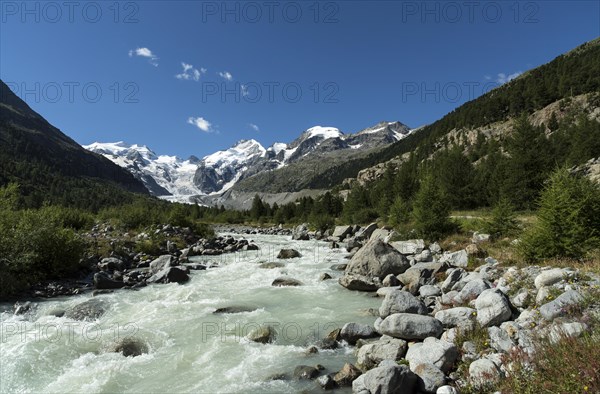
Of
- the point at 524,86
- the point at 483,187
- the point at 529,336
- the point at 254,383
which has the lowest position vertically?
the point at 254,383

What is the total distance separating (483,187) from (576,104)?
292 feet

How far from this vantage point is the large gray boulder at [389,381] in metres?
7.55

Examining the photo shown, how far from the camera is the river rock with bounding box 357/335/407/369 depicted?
31.1ft

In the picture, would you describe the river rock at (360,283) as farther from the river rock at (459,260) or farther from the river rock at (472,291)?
the river rock at (472,291)

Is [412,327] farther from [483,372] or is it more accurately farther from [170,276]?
[170,276]

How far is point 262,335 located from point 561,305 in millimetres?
9377

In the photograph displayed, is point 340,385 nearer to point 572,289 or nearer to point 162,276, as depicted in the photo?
point 572,289

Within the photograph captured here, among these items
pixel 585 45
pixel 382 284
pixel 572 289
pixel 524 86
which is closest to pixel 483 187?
pixel 382 284

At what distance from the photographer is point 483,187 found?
52500 mm

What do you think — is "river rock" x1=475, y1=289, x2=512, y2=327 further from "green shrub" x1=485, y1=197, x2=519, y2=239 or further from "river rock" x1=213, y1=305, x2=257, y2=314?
"green shrub" x1=485, y1=197, x2=519, y2=239

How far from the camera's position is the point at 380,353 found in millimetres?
9703

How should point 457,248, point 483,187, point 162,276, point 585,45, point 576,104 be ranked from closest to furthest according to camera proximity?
point 162,276, point 457,248, point 483,187, point 576,104, point 585,45

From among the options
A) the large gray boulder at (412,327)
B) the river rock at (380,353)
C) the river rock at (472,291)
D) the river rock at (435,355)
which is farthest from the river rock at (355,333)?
the river rock at (472,291)

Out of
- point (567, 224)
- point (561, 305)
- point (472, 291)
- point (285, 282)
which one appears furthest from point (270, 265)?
point (561, 305)
